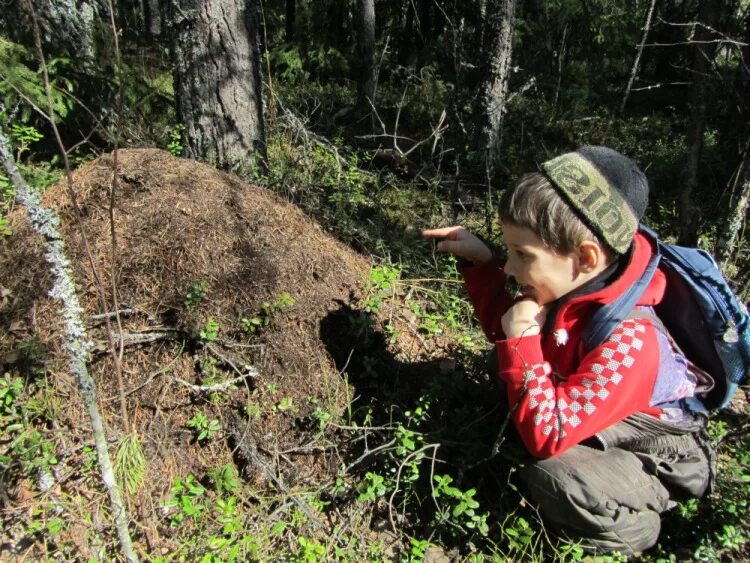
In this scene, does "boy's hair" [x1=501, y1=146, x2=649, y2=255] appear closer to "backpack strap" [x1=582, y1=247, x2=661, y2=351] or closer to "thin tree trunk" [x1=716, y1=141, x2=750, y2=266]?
"backpack strap" [x1=582, y1=247, x2=661, y2=351]

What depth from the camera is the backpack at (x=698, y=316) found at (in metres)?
2.23

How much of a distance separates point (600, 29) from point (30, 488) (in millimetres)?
12277

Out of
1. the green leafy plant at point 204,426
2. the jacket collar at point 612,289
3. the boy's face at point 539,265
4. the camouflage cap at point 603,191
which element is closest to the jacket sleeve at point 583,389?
the jacket collar at point 612,289

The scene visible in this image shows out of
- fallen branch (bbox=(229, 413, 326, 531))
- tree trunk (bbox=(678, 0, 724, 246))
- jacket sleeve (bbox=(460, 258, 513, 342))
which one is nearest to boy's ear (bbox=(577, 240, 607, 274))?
jacket sleeve (bbox=(460, 258, 513, 342))

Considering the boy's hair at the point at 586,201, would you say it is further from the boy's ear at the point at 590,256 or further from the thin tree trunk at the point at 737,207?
the thin tree trunk at the point at 737,207

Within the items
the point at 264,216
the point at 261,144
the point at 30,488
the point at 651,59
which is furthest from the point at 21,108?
the point at 651,59

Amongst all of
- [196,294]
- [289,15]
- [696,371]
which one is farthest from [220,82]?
[289,15]

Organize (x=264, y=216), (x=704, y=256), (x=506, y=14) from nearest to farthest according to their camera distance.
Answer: (x=704, y=256) → (x=264, y=216) → (x=506, y=14)

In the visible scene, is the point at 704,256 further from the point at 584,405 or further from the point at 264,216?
the point at 264,216

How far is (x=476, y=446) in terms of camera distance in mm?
2781

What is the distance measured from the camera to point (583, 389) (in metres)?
2.15

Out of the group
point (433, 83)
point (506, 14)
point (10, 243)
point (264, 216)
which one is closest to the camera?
point (10, 243)

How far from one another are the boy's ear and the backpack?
0.17 m

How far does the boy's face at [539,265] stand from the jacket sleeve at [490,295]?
18.2 inches
